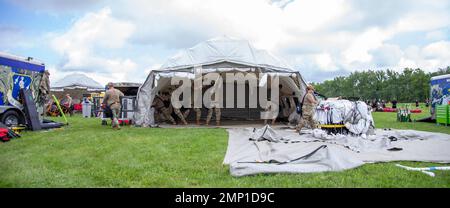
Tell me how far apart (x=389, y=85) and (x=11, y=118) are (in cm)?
8182

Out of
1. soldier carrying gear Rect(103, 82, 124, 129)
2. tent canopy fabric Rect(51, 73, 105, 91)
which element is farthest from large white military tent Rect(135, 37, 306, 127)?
tent canopy fabric Rect(51, 73, 105, 91)

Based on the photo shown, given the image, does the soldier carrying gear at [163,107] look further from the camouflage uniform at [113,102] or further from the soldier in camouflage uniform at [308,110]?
the soldier in camouflage uniform at [308,110]

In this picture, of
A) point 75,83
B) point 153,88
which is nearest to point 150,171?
point 153,88

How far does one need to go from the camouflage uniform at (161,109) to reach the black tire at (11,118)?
4810mm

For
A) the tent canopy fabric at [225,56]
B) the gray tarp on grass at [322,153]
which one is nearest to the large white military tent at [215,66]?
the tent canopy fabric at [225,56]

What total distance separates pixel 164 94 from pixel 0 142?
7187 mm

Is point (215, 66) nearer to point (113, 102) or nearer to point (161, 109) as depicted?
Answer: point (161, 109)

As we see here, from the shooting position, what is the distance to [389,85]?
77500 mm

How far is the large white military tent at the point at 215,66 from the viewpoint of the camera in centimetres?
1190

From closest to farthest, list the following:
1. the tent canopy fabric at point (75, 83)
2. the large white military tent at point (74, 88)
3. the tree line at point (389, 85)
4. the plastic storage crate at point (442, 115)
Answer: the plastic storage crate at point (442, 115) < the large white military tent at point (74, 88) < the tent canopy fabric at point (75, 83) < the tree line at point (389, 85)

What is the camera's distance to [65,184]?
3895mm

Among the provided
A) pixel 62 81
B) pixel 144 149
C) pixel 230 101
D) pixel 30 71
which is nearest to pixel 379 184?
pixel 144 149

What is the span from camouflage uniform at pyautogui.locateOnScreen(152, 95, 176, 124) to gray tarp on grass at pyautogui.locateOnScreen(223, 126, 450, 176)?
6371mm
